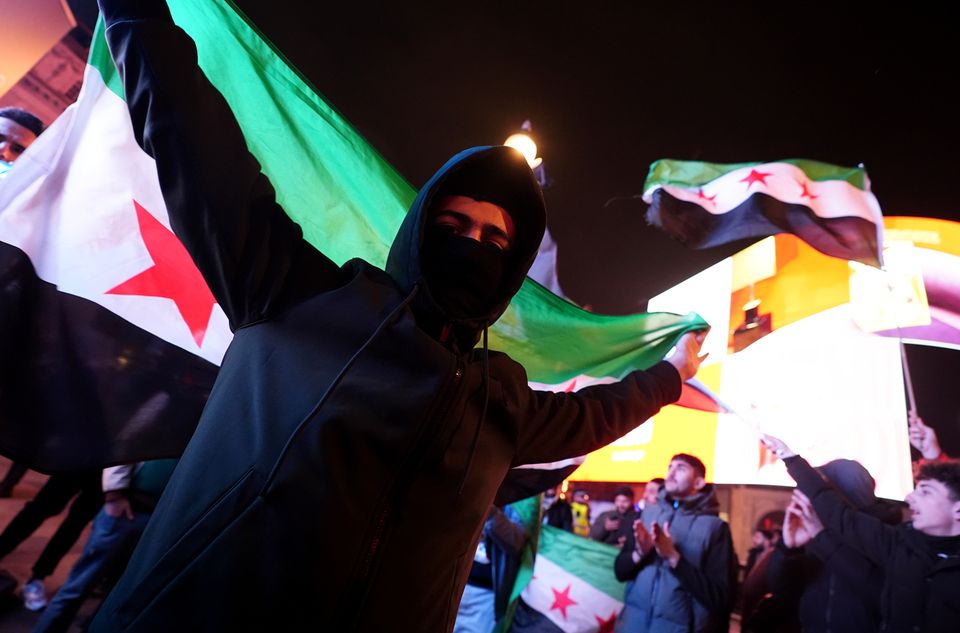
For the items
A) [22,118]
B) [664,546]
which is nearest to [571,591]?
[664,546]

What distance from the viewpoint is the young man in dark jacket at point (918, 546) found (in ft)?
11.2

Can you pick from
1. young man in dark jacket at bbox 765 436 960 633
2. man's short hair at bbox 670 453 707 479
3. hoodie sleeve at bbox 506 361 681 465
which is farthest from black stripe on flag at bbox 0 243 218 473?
young man in dark jacket at bbox 765 436 960 633

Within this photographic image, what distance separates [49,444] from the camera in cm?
174

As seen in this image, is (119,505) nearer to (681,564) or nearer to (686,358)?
(686,358)

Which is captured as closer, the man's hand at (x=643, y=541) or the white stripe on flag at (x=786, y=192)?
the man's hand at (x=643, y=541)

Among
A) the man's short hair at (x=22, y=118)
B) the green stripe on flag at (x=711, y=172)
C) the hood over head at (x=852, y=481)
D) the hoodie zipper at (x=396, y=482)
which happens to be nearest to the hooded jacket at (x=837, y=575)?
the hood over head at (x=852, y=481)

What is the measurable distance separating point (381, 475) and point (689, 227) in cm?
524

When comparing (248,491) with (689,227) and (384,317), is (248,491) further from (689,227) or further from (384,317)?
(689,227)

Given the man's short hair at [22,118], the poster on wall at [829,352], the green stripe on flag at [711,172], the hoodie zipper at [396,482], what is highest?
the green stripe on flag at [711,172]

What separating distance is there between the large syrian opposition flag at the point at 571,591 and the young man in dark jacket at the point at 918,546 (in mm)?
1958

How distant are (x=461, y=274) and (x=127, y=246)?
58.5 inches

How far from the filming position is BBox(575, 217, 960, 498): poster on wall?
5.27m

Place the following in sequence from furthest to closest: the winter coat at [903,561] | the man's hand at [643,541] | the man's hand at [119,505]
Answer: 1. the man's hand at [643,541]
2. the man's hand at [119,505]
3. the winter coat at [903,561]

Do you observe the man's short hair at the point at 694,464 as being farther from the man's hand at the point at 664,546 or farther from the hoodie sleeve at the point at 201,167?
the hoodie sleeve at the point at 201,167
